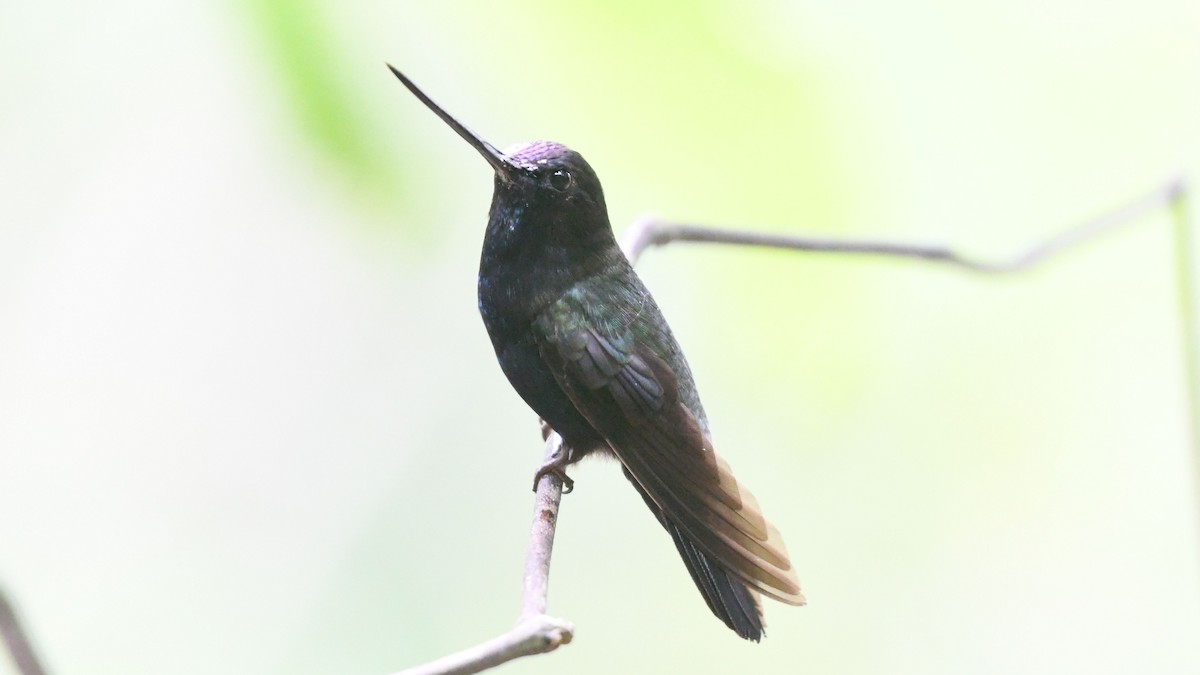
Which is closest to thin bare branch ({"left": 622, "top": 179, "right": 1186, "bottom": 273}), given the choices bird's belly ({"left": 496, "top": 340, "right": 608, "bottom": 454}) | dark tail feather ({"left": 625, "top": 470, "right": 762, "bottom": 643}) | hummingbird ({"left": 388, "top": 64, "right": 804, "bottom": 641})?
hummingbird ({"left": 388, "top": 64, "right": 804, "bottom": 641})

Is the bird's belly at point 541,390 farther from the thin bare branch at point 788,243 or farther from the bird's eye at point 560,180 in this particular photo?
the thin bare branch at point 788,243

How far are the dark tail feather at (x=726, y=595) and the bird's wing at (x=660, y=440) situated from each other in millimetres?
41

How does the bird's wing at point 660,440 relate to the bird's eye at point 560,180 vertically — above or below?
below

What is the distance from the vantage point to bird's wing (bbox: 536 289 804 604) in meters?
1.43

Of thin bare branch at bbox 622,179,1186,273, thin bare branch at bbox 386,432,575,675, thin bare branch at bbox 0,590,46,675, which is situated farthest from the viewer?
thin bare branch at bbox 622,179,1186,273

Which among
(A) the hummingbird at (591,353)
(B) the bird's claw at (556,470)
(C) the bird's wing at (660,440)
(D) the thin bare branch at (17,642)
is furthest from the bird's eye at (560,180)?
(D) the thin bare branch at (17,642)

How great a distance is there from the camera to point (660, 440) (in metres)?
1.56

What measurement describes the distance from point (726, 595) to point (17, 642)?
104 cm

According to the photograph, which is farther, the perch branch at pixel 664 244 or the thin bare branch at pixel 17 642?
the perch branch at pixel 664 244

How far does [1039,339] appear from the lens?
3373mm

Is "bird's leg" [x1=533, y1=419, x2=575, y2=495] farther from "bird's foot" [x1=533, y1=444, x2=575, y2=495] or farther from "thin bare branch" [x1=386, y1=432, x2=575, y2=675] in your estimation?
"thin bare branch" [x1=386, y1=432, x2=575, y2=675]

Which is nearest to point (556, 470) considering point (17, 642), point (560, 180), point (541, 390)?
point (541, 390)

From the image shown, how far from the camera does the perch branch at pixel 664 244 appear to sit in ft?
2.63

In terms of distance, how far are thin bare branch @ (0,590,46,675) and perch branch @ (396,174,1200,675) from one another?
0.78ft
